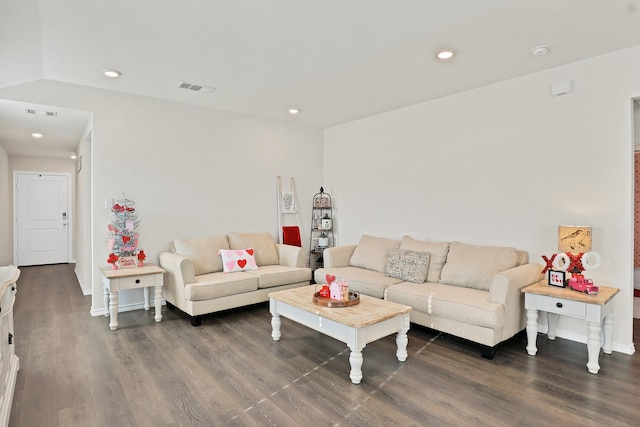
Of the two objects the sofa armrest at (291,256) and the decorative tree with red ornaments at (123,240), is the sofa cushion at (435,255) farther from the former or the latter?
the decorative tree with red ornaments at (123,240)

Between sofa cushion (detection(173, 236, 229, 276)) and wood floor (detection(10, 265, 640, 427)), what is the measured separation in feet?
2.57

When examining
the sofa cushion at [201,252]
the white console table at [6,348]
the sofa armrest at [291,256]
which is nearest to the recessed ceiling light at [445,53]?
the sofa armrest at [291,256]

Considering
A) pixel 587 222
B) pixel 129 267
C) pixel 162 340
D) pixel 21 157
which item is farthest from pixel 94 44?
pixel 21 157

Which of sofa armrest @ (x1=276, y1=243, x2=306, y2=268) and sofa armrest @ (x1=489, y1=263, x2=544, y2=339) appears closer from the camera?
sofa armrest @ (x1=489, y1=263, x2=544, y2=339)

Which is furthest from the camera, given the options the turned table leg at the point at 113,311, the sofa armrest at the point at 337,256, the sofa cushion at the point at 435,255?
the sofa armrest at the point at 337,256

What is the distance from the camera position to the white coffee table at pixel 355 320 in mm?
2598

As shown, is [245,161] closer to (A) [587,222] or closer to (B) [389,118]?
(B) [389,118]

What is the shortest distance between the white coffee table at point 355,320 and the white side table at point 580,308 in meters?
1.08

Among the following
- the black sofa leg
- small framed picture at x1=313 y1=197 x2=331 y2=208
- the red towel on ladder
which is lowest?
the black sofa leg

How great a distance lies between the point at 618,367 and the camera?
111 inches

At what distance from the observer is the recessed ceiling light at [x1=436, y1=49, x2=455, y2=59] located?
3.11 m

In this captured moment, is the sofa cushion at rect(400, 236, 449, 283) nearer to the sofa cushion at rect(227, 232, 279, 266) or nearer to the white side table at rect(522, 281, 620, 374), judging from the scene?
the white side table at rect(522, 281, 620, 374)

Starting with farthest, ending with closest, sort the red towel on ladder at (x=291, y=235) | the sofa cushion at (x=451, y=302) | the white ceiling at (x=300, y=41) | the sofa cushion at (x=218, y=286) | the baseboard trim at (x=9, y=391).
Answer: the red towel on ladder at (x=291, y=235), the sofa cushion at (x=218, y=286), the sofa cushion at (x=451, y=302), the white ceiling at (x=300, y=41), the baseboard trim at (x=9, y=391)

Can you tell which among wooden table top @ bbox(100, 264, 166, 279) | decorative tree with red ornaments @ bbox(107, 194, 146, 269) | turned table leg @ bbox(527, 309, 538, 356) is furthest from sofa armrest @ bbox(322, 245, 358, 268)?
turned table leg @ bbox(527, 309, 538, 356)
